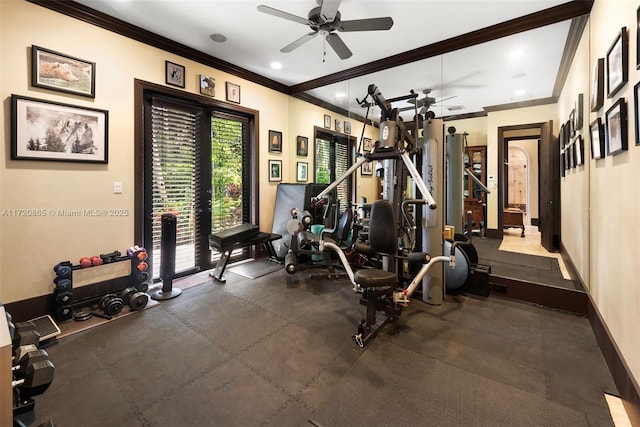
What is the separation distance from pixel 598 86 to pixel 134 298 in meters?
4.63

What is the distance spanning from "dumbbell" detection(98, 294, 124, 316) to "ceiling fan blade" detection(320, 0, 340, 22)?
136 inches

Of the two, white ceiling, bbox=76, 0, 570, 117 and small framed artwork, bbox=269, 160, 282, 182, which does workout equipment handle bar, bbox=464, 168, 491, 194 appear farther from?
small framed artwork, bbox=269, 160, 282, 182

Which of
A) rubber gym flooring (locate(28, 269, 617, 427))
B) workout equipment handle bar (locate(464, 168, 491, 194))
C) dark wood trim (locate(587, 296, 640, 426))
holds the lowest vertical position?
rubber gym flooring (locate(28, 269, 617, 427))

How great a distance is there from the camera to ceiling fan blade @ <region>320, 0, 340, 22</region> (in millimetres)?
2408

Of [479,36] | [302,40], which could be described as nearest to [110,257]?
[302,40]

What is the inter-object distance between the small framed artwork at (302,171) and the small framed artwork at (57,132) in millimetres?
3174

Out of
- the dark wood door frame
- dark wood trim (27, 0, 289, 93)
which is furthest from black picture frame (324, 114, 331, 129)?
the dark wood door frame

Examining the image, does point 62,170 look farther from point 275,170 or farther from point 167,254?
point 275,170

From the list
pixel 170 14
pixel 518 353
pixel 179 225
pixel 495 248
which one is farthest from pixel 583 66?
pixel 179 225

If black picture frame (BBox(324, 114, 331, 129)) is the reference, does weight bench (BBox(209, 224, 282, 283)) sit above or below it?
below

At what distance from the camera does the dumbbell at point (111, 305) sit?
9.10 ft

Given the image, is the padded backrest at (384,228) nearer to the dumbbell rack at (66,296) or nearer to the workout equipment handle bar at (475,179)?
the workout equipment handle bar at (475,179)

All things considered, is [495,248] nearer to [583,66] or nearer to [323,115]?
[583,66]

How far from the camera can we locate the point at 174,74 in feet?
12.0
